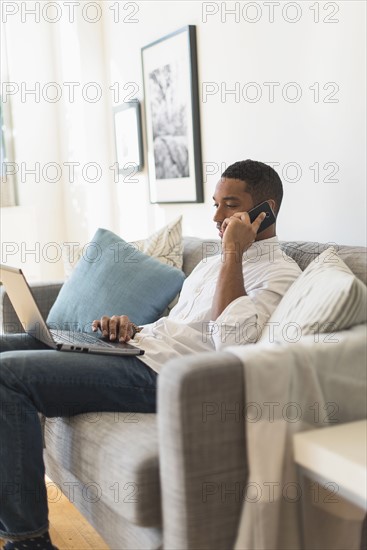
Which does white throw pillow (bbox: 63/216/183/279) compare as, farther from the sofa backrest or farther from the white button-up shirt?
the white button-up shirt

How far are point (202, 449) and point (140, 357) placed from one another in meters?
0.58

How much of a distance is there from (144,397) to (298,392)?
1.75 feet

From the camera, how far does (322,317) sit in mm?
1654

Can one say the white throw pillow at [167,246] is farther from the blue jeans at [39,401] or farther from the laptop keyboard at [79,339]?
the blue jeans at [39,401]

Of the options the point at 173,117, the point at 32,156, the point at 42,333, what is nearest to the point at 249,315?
the point at 42,333

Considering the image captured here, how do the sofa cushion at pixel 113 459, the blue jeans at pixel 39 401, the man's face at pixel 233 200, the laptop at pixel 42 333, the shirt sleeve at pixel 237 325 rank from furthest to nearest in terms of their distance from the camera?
the man's face at pixel 233 200, the laptop at pixel 42 333, the shirt sleeve at pixel 237 325, the blue jeans at pixel 39 401, the sofa cushion at pixel 113 459

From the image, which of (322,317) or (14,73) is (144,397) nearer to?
(322,317)

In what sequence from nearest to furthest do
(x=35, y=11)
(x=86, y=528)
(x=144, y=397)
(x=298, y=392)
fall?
(x=298, y=392) < (x=144, y=397) < (x=86, y=528) < (x=35, y=11)

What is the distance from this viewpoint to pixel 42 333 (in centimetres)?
212

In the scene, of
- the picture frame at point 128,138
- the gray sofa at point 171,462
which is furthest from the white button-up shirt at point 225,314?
the picture frame at point 128,138

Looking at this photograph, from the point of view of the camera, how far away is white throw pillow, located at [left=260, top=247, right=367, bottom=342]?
1640 mm

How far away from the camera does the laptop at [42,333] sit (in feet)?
6.50

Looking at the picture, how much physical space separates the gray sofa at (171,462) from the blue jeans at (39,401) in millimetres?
57

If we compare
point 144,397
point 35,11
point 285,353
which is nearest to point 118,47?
point 35,11
